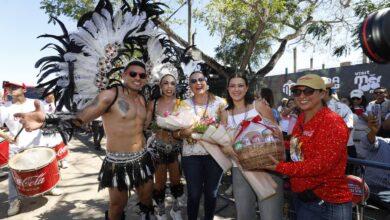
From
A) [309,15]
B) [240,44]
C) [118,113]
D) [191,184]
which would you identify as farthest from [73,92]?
[240,44]

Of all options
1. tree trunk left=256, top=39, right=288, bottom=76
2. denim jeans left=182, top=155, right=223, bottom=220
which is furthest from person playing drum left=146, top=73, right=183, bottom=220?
tree trunk left=256, top=39, right=288, bottom=76

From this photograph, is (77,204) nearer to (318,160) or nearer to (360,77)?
(318,160)

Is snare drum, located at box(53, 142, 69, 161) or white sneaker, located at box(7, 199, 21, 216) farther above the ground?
snare drum, located at box(53, 142, 69, 161)

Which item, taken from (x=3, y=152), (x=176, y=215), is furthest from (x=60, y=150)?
(x=176, y=215)

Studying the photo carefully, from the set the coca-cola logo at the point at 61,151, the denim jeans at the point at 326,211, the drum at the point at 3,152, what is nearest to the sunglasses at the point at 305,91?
the denim jeans at the point at 326,211

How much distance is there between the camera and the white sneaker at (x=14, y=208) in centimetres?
504

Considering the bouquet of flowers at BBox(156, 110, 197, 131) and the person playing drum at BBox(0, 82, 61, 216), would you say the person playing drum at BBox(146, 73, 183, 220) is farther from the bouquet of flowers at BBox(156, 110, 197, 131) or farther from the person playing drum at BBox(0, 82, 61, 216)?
the person playing drum at BBox(0, 82, 61, 216)

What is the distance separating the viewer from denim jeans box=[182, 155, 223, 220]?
3.81 m

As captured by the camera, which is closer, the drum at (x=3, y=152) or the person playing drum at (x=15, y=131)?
the person playing drum at (x=15, y=131)

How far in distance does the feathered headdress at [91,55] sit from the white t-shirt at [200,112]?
1.01 meters

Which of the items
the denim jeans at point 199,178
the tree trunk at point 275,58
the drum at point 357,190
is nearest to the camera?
the drum at point 357,190

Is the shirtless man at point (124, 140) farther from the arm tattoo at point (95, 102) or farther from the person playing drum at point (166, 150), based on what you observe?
the person playing drum at point (166, 150)

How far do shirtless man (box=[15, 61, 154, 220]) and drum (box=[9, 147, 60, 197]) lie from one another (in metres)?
1.93

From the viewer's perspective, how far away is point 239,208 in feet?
10.4
